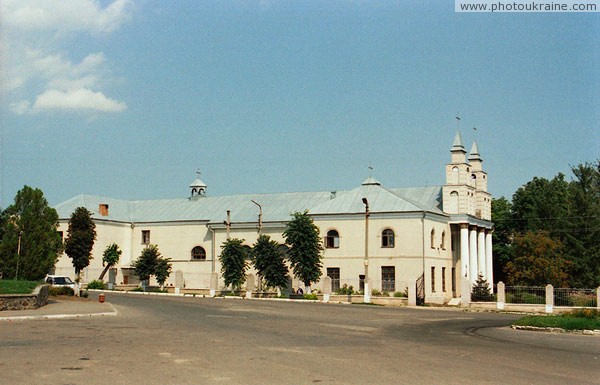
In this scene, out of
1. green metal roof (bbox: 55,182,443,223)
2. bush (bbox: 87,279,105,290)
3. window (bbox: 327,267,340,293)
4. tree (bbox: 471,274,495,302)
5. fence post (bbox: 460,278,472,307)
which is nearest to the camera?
fence post (bbox: 460,278,472,307)

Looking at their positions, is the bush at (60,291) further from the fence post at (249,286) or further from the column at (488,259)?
the column at (488,259)

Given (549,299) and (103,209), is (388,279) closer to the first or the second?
(549,299)

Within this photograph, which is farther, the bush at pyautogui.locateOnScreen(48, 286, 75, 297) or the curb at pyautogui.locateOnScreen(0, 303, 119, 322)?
the bush at pyautogui.locateOnScreen(48, 286, 75, 297)

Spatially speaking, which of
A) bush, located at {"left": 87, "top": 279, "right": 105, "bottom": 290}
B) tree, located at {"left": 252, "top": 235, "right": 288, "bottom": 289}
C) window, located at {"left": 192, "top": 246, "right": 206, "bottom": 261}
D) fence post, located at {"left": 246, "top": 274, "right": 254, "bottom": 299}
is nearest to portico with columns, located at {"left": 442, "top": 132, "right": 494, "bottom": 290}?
tree, located at {"left": 252, "top": 235, "right": 288, "bottom": 289}

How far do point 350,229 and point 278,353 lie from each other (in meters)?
38.8

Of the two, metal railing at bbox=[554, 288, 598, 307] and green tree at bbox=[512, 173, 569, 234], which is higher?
green tree at bbox=[512, 173, 569, 234]

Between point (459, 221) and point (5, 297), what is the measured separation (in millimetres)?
38563

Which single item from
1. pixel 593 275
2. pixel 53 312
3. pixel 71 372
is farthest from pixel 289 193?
pixel 71 372

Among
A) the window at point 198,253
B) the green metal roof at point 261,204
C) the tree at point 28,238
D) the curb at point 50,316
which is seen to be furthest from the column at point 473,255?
the curb at point 50,316

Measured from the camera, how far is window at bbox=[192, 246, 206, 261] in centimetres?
6331

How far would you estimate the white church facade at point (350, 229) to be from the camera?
52.8m

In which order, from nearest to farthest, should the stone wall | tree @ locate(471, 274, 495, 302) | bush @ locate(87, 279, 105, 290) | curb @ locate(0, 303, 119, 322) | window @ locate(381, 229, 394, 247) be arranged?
curb @ locate(0, 303, 119, 322), the stone wall, tree @ locate(471, 274, 495, 302), window @ locate(381, 229, 394, 247), bush @ locate(87, 279, 105, 290)

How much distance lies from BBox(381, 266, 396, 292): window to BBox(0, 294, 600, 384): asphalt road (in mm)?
26803

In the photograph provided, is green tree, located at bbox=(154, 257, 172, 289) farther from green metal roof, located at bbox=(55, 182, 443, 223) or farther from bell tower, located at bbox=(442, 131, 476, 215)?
bell tower, located at bbox=(442, 131, 476, 215)
